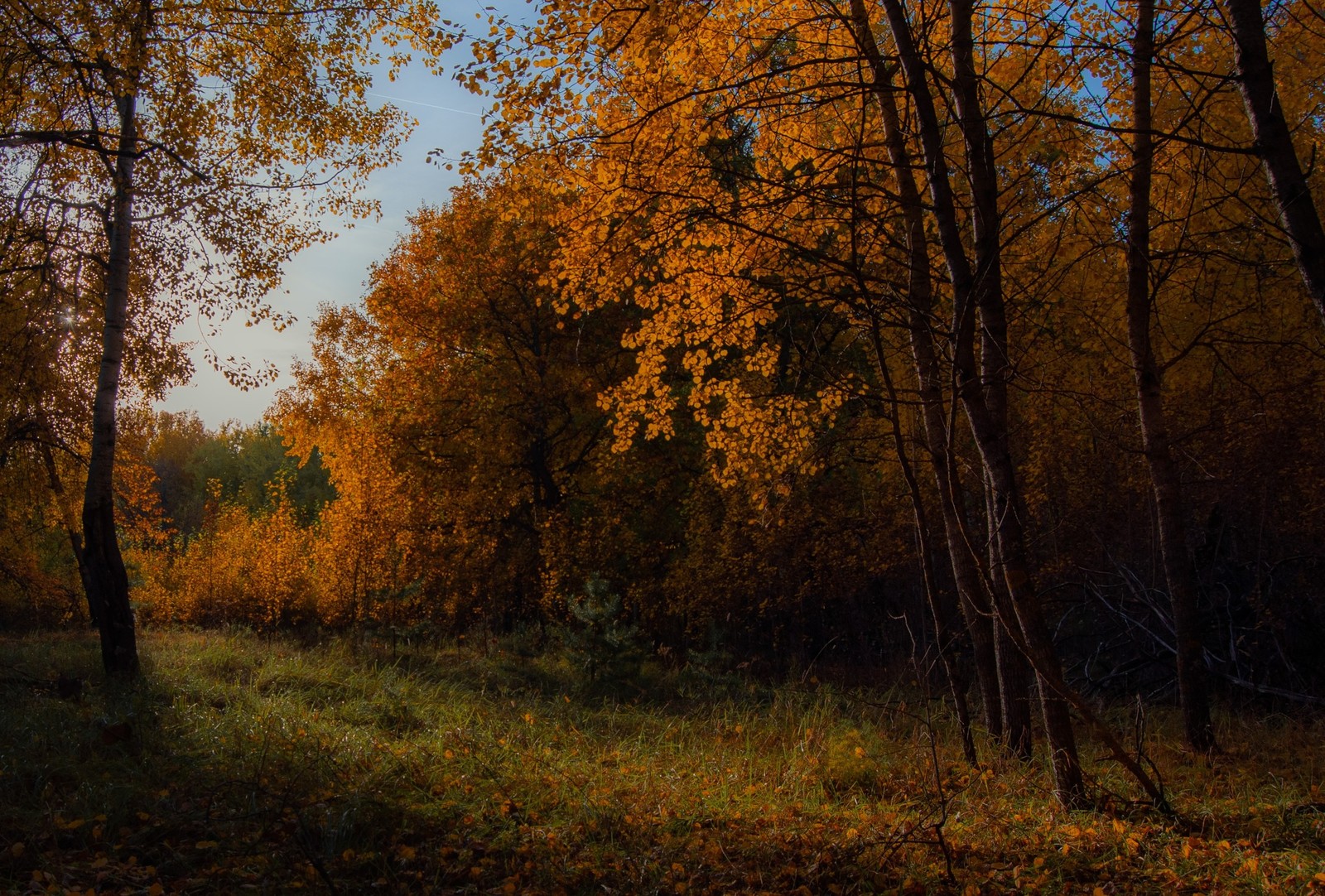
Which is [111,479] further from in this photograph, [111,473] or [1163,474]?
[1163,474]

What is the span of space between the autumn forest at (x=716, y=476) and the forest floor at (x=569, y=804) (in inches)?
1.4

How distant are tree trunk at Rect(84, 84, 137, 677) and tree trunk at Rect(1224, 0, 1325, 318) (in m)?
7.83

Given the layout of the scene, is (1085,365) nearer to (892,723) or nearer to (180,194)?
(892,723)

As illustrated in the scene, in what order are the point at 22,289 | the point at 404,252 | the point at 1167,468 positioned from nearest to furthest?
the point at 1167,468
the point at 22,289
the point at 404,252

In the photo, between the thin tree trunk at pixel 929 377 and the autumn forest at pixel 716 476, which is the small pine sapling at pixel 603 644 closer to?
the autumn forest at pixel 716 476

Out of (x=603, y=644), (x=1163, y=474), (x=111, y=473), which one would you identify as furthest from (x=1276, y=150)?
(x=111, y=473)

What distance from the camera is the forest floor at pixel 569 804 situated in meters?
3.38

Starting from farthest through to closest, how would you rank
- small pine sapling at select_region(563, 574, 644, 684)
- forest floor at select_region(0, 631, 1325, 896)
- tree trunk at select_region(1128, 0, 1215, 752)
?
1. small pine sapling at select_region(563, 574, 644, 684)
2. tree trunk at select_region(1128, 0, 1215, 752)
3. forest floor at select_region(0, 631, 1325, 896)

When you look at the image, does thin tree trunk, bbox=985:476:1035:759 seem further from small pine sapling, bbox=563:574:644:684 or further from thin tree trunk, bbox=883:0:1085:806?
small pine sapling, bbox=563:574:644:684

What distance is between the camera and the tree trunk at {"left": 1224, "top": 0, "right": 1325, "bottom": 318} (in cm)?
315

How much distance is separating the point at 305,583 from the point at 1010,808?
1289cm

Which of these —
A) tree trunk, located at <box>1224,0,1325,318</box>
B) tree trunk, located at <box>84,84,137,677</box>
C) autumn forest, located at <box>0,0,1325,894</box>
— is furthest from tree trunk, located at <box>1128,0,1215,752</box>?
tree trunk, located at <box>84,84,137,677</box>

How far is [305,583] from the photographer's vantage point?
14.6m

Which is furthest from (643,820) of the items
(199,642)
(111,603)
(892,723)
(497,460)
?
(497,460)
